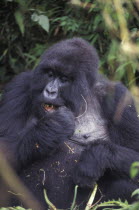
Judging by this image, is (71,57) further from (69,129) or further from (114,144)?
(114,144)

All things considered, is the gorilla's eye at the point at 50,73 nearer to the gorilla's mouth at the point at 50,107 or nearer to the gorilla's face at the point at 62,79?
the gorilla's face at the point at 62,79

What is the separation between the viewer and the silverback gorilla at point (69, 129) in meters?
3.95

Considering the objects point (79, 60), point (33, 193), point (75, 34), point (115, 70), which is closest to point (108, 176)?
point (33, 193)

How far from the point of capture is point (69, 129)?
4.03 metres

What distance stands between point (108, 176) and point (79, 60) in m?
0.98

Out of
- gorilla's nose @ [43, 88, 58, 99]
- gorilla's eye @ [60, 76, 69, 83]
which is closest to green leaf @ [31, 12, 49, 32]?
gorilla's eye @ [60, 76, 69, 83]

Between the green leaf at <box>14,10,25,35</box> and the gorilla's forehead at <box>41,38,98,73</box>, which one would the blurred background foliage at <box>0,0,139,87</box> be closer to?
the green leaf at <box>14,10,25,35</box>

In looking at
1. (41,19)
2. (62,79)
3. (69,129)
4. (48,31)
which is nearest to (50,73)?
(62,79)

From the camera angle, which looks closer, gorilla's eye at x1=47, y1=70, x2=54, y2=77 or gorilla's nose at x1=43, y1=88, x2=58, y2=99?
gorilla's nose at x1=43, y1=88, x2=58, y2=99

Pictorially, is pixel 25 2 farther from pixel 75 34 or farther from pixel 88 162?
pixel 88 162

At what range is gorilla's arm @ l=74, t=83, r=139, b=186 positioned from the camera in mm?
3875

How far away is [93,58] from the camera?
170 inches

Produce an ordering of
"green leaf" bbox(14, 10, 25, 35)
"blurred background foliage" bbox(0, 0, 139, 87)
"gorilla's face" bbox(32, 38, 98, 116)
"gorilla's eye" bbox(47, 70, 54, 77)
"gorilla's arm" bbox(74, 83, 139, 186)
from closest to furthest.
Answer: "gorilla's arm" bbox(74, 83, 139, 186) → "gorilla's face" bbox(32, 38, 98, 116) → "gorilla's eye" bbox(47, 70, 54, 77) → "blurred background foliage" bbox(0, 0, 139, 87) → "green leaf" bbox(14, 10, 25, 35)

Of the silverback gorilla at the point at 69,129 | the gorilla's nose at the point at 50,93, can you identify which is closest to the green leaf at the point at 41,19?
the silverback gorilla at the point at 69,129
